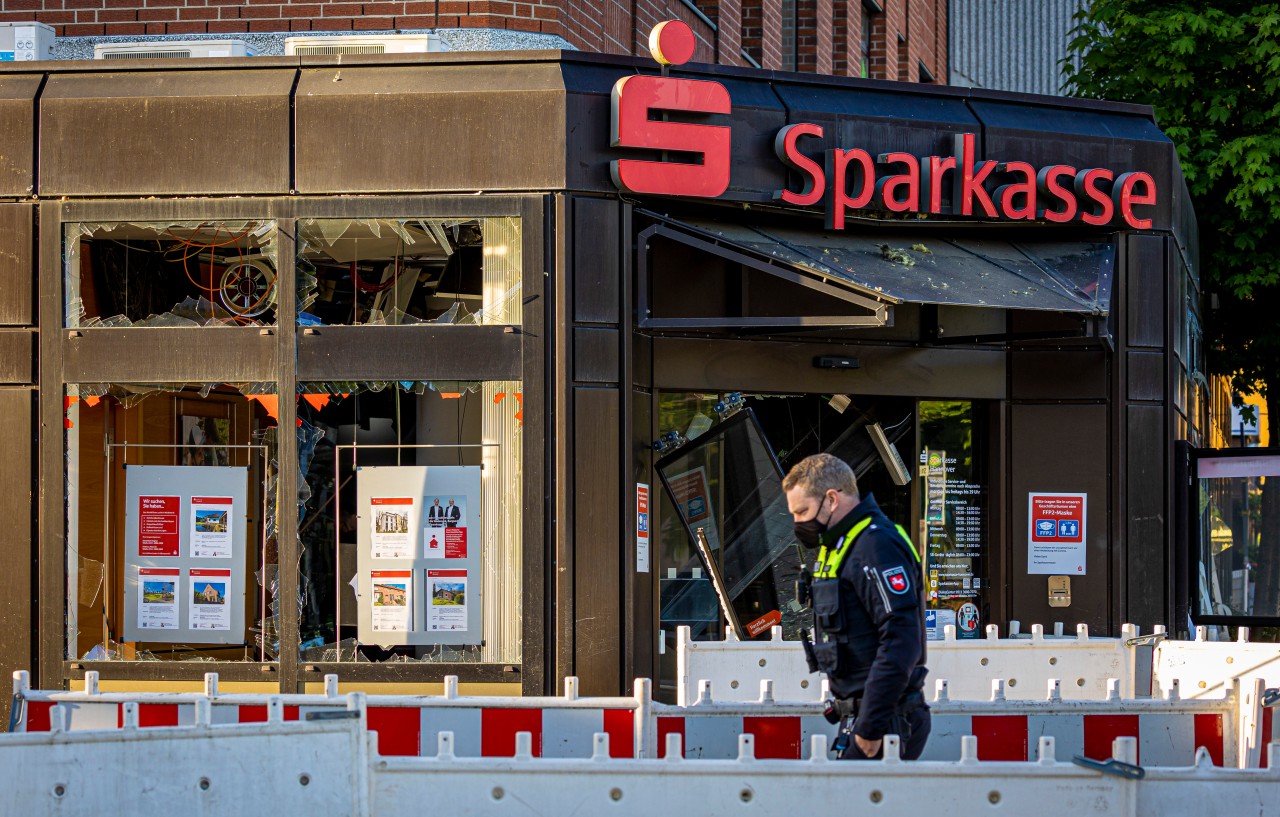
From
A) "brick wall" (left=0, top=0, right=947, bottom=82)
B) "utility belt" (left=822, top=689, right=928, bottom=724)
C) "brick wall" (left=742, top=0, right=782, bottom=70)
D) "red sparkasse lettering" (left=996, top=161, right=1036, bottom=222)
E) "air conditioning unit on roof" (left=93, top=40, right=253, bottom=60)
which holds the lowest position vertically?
"utility belt" (left=822, top=689, right=928, bottom=724)

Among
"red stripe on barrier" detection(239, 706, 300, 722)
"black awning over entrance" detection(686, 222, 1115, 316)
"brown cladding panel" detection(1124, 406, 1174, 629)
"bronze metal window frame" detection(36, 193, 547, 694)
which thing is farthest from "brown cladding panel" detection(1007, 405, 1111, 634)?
"red stripe on barrier" detection(239, 706, 300, 722)

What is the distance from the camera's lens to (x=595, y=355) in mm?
10242

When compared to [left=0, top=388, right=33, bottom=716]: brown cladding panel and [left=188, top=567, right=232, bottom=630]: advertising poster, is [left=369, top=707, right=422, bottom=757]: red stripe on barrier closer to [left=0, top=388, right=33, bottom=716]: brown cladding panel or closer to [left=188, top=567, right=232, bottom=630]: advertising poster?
[left=188, top=567, right=232, bottom=630]: advertising poster

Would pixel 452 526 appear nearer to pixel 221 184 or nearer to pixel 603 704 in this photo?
pixel 221 184

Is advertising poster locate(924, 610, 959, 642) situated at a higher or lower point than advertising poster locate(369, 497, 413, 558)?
lower

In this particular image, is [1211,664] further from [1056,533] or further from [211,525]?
[211,525]

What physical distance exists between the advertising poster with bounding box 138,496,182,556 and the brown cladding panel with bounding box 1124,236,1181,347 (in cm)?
681

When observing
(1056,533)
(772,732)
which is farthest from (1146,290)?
(772,732)

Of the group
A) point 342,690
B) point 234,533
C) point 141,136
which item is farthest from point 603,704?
point 141,136

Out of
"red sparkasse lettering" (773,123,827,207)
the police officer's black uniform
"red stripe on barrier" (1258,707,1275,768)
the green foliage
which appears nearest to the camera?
the police officer's black uniform

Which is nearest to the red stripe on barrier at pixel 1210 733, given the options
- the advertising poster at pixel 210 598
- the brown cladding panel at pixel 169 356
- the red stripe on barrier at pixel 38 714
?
the red stripe on barrier at pixel 38 714

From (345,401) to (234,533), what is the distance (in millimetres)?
1121

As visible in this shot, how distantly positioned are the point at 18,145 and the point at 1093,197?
735 centimetres

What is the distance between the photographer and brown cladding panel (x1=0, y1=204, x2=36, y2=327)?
10312 millimetres
